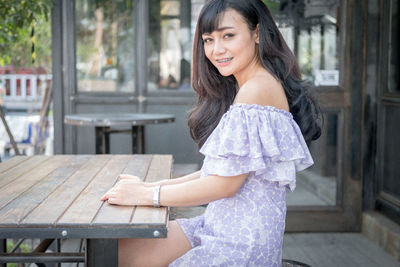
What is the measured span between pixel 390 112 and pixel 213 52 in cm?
248

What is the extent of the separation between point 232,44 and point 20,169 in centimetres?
107

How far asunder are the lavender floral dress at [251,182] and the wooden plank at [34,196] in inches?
18.4

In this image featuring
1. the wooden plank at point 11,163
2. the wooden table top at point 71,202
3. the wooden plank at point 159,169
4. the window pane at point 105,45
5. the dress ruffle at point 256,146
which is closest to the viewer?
the wooden table top at point 71,202

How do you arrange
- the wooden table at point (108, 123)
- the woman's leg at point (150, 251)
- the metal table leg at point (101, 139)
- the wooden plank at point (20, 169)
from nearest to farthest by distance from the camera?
the woman's leg at point (150, 251), the wooden plank at point (20, 169), the wooden table at point (108, 123), the metal table leg at point (101, 139)

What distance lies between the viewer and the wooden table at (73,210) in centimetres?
147

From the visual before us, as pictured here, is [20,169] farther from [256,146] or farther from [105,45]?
[105,45]

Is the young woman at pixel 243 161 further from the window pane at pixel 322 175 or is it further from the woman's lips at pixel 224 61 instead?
the window pane at pixel 322 175

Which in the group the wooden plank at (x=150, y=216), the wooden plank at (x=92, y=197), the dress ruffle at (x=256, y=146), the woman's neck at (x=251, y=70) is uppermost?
the woman's neck at (x=251, y=70)

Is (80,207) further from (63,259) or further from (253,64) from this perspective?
(253,64)

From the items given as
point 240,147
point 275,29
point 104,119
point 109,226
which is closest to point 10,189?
point 109,226

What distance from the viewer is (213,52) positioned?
6.17 feet

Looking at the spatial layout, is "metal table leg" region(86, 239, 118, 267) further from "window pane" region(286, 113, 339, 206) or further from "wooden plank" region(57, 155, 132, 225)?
"window pane" region(286, 113, 339, 206)

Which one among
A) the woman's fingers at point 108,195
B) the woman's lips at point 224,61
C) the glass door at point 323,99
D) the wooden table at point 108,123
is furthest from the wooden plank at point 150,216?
the glass door at point 323,99

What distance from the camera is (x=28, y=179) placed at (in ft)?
6.91
